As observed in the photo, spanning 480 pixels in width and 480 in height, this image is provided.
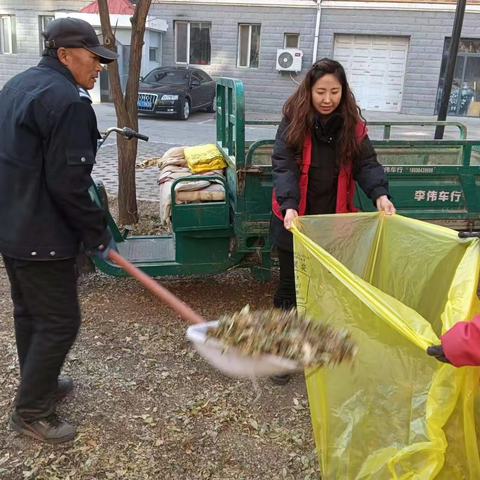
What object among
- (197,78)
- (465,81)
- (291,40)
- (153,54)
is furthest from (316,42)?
(153,54)

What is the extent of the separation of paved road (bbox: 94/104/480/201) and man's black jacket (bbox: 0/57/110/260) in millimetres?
4436

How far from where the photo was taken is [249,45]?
61.6ft

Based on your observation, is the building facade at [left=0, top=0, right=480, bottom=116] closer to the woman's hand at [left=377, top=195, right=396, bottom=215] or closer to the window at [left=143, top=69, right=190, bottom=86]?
the window at [left=143, top=69, right=190, bottom=86]

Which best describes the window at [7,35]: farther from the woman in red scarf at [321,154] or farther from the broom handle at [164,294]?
the broom handle at [164,294]

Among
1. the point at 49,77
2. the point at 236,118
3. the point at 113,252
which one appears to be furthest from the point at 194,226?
the point at 49,77

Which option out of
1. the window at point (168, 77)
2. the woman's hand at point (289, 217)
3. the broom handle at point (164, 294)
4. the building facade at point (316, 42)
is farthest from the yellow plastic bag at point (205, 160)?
the building facade at point (316, 42)

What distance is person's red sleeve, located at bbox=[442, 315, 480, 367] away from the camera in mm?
1581

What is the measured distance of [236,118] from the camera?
3.46m

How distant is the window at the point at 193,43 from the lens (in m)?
19.0

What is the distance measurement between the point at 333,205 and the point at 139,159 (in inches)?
254

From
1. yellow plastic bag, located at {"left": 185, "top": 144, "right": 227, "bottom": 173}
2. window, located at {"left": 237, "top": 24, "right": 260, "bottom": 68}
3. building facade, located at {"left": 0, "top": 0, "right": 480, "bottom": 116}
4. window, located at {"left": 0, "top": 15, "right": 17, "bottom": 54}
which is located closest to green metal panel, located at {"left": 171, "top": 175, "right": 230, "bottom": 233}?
yellow plastic bag, located at {"left": 185, "top": 144, "right": 227, "bottom": 173}

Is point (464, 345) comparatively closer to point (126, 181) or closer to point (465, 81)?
point (126, 181)

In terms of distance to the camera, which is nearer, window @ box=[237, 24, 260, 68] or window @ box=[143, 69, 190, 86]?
window @ box=[143, 69, 190, 86]

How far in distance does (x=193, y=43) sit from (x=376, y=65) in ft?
20.8
